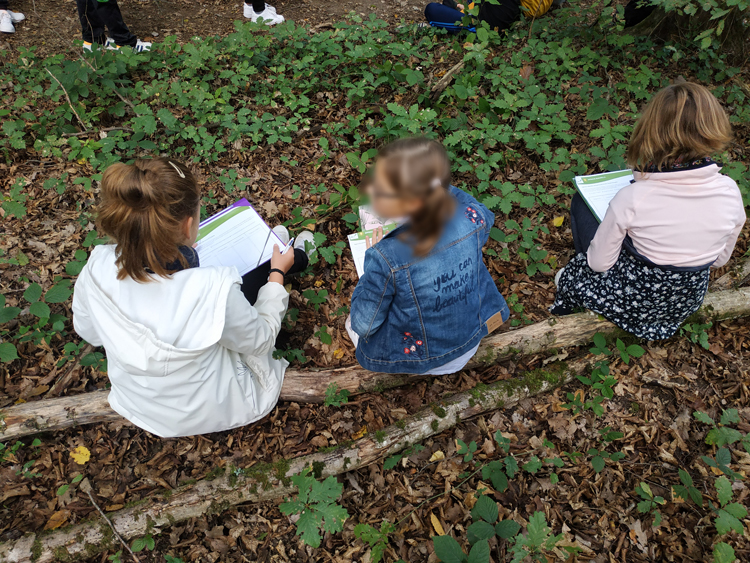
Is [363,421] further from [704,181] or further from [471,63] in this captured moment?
[471,63]

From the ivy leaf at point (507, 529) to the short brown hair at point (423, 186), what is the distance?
1.46 m

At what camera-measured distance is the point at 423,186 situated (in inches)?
57.6

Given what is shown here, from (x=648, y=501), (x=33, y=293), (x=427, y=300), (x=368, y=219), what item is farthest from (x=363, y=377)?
(x=33, y=293)

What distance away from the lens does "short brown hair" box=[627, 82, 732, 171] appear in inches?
83.0

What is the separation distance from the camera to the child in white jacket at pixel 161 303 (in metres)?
1.76

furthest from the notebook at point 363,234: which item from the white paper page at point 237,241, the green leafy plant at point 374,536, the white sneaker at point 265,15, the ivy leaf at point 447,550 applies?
the white sneaker at point 265,15

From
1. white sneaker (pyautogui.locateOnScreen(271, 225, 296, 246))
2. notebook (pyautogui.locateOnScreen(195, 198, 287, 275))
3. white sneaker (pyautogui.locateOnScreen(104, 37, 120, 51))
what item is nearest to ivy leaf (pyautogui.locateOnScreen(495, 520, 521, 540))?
notebook (pyautogui.locateOnScreen(195, 198, 287, 275))

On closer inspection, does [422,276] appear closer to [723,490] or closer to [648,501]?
[648,501]

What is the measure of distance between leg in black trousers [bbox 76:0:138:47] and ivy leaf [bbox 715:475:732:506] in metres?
6.75

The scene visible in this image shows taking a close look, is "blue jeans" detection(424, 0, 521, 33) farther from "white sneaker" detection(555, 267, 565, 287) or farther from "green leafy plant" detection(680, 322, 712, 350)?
"green leafy plant" detection(680, 322, 712, 350)

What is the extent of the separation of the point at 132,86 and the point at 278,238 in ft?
9.35

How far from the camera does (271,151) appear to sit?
12.6ft

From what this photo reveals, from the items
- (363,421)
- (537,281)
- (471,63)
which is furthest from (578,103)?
(363,421)

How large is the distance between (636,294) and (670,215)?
20.9 inches
